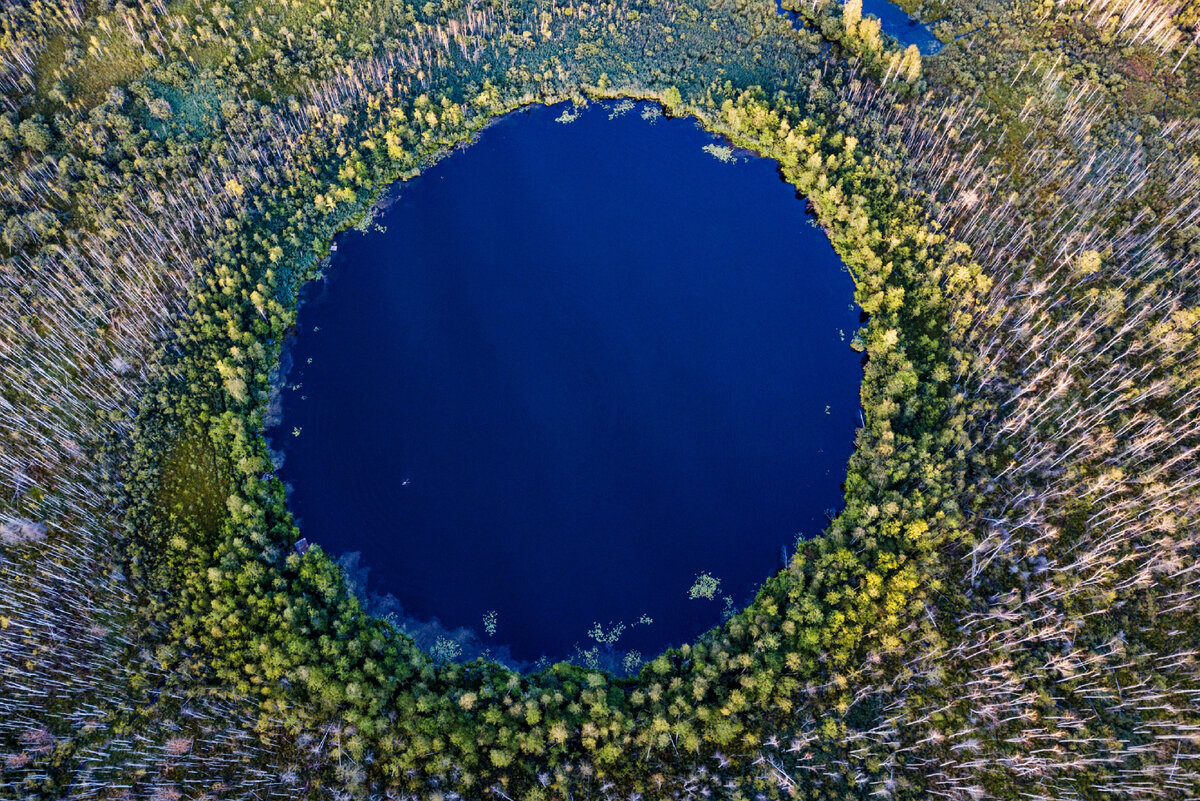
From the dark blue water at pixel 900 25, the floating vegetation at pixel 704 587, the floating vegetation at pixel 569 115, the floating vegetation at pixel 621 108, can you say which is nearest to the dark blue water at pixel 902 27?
the dark blue water at pixel 900 25

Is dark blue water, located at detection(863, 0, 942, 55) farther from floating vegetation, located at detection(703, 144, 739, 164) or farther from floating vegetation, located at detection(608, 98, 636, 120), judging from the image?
floating vegetation, located at detection(608, 98, 636, 120)

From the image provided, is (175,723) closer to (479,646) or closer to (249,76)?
(479,646)

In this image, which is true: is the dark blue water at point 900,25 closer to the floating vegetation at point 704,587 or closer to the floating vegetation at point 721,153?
the floating vegetation at point 721,153

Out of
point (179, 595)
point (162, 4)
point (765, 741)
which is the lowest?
point (765, 741)

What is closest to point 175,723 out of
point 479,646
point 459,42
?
point 479,646

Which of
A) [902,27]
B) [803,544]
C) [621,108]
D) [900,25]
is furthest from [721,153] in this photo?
[803,544]

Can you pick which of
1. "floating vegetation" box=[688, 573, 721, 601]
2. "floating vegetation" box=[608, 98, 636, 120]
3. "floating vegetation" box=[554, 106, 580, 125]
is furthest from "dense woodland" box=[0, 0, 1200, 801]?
"floating vegetation" box=[688, 573, 721, 601]

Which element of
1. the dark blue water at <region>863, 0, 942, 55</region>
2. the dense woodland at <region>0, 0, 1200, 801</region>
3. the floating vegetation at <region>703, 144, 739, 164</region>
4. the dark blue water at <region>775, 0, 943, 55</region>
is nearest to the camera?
the dense woodland at <region>0, 0, 1200, 801</region>

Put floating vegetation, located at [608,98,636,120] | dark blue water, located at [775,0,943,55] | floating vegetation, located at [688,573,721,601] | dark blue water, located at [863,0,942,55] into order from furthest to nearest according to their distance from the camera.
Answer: dark blue water, located at [775,0,943,55] → dark blue water, located at [863,0,942,55] → floating vegetation, located at [608,98,636,120] → floating vegetation, located at [688,573,721,601]
